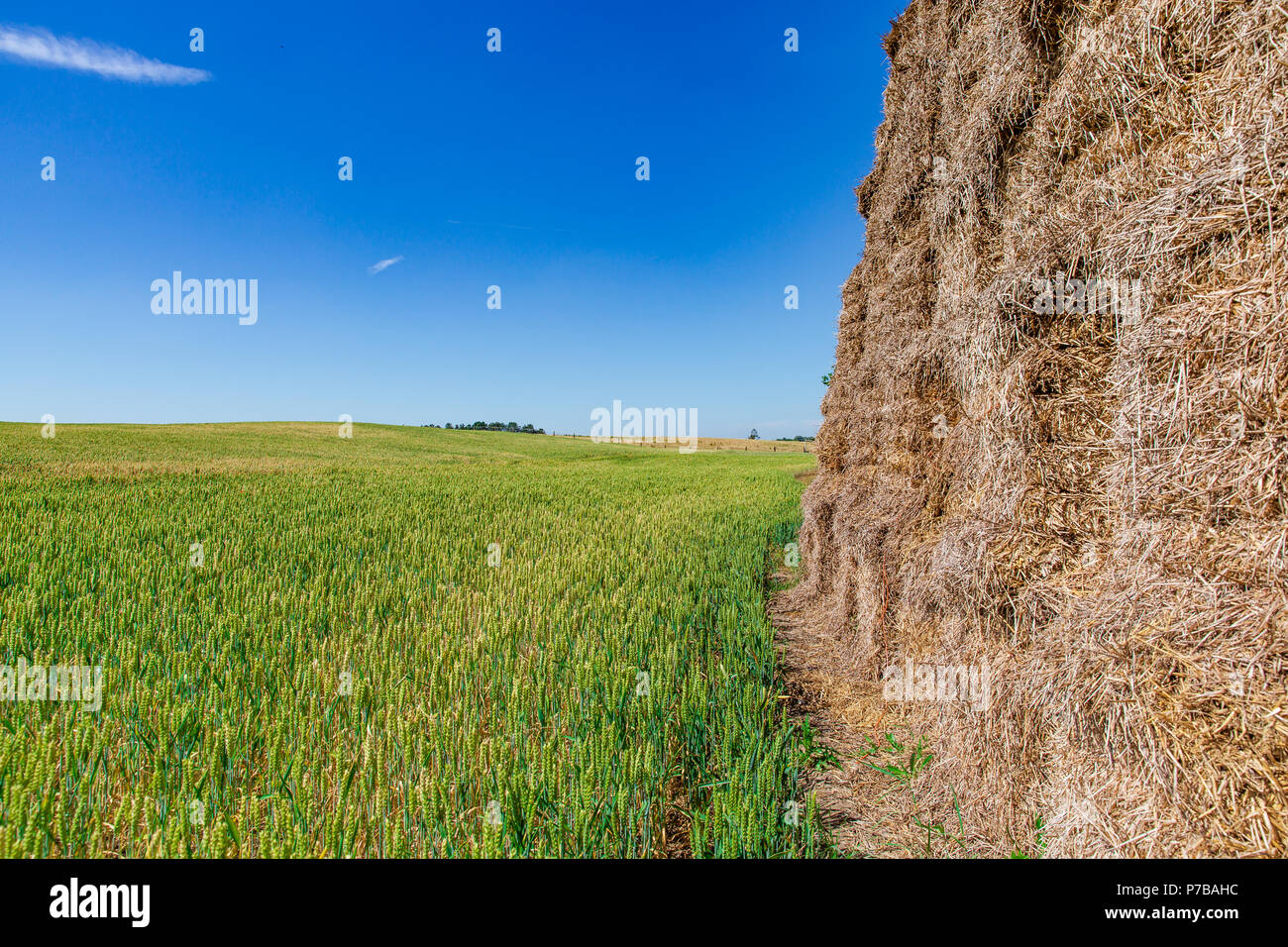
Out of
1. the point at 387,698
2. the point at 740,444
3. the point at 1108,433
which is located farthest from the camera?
the point at 740,444

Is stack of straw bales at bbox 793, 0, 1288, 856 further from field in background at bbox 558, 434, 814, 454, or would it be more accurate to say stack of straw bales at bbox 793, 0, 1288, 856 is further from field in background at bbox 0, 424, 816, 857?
field in background at bbox 558, 434, 814, 454

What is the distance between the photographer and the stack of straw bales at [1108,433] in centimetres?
177

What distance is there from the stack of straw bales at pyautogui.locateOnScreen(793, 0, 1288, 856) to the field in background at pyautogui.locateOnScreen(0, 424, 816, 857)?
1.21 meters

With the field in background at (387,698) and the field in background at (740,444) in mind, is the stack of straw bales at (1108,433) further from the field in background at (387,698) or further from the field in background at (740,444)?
the field in background at (740,444)

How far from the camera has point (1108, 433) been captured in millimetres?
2510

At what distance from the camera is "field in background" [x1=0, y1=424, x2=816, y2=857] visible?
89.1 inches

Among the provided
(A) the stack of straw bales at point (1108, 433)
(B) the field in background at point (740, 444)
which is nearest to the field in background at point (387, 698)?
(A) the stack of straw bales at point (1108, 433)

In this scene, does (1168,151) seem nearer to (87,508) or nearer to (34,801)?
(34,801)

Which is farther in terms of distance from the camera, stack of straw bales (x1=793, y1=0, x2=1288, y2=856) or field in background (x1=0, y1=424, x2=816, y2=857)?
field in background (x1=0, y1=424, x2=816, y2=857)

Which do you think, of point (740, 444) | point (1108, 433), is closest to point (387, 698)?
point (1108, 433)

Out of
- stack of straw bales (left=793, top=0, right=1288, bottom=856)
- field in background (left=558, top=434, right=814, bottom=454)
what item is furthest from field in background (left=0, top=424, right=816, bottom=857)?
field in background (left=558, top=434, right=814, bottom=454)

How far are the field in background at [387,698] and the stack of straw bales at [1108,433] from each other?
121 cm

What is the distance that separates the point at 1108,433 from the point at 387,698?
4178 millimetres

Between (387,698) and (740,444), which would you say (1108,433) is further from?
(740,444)
